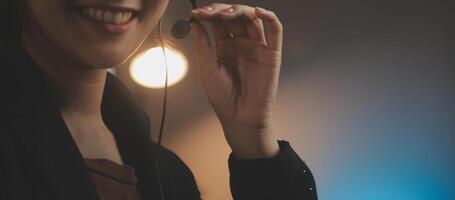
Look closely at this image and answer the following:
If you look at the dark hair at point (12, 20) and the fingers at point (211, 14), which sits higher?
the fingers at point (211, 14)

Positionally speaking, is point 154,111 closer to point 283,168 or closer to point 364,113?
point 364,113

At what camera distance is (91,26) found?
534mm

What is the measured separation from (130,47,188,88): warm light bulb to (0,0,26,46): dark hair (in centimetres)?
115

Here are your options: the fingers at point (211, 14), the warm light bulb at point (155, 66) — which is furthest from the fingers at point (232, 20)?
→ the warm light bulb at point (155, 66)

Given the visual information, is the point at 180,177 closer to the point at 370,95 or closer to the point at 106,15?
the point at 106,15

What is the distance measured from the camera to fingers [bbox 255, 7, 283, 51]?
2.35ft

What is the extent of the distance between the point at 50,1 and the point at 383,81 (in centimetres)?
174

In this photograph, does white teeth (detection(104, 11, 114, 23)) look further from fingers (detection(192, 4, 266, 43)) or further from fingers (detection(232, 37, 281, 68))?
fingers (detection(232, 37, 281, 68))

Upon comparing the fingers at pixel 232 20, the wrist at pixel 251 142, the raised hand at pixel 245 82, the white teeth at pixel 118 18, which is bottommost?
the wrist at pixel 251 142

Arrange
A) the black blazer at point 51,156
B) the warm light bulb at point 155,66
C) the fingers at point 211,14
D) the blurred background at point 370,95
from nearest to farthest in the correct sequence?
1. the black blazer at point 51,156
2. the fingers at point 211,14
3. the warm light bulb at point 155,66
4. the blurred background at point 370,95

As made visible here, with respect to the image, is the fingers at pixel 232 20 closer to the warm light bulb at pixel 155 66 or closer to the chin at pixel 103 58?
the chin at pixel 103 58

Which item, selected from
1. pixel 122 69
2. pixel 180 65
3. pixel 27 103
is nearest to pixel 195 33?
pixel 27 103

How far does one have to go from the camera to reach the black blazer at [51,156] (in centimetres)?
49

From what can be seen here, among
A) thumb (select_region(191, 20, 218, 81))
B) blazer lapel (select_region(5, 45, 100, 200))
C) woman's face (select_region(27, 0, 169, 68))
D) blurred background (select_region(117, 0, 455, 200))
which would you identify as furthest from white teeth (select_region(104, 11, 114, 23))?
blurred background (select_region(117, 0, 455, 200))
